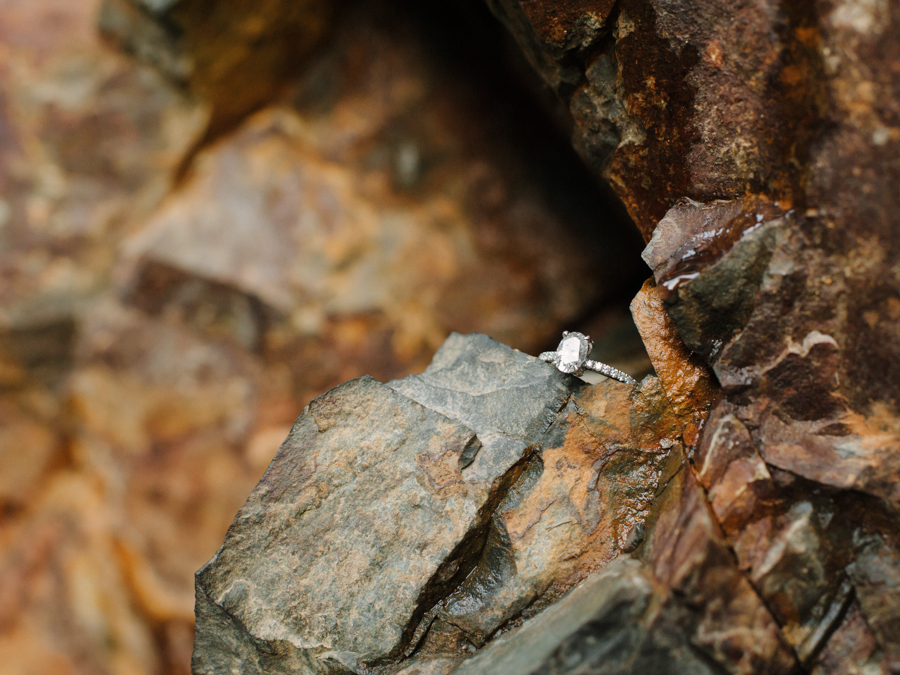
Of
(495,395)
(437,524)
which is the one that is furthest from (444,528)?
(495,395)

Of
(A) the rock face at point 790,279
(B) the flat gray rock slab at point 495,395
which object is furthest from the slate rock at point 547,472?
(A) the rock face at point 790,279

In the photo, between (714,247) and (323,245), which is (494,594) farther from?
(323,245)

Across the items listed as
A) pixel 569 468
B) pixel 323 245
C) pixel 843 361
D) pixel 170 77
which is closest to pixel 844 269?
pixel 843 361

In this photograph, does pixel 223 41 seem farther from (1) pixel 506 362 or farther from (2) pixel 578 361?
(2) pixel 578 361

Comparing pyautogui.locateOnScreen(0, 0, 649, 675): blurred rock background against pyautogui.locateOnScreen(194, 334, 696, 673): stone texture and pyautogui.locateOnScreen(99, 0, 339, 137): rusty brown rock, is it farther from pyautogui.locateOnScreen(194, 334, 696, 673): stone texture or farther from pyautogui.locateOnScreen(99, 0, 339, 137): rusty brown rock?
pyautogui.locateOnScreen(194, 334, 696, 673): stone texture

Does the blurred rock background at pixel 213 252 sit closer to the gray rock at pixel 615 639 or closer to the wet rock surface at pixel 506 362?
the wet rock surface at pixel 506 362

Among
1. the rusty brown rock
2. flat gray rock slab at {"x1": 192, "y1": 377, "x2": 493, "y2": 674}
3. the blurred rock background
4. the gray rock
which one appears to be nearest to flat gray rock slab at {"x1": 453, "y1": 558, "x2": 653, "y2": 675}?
the gray rock
